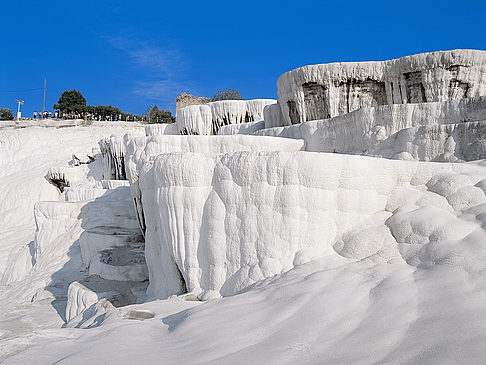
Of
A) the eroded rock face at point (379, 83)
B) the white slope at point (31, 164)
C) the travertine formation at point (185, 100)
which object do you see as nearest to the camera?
the eroded rock face at point (379, 83)

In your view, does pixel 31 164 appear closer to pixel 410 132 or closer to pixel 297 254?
pixel 410 132

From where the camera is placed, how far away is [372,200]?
13.4 ft

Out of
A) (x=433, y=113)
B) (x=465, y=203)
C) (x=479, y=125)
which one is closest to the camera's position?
(x=465, y=203)

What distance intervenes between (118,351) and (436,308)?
1.96 m

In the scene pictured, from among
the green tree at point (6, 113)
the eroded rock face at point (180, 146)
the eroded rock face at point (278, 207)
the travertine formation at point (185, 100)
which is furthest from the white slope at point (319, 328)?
the green tree at point (6, 113)

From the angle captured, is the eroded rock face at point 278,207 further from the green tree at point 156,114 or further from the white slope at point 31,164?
the green tree at point 156,114

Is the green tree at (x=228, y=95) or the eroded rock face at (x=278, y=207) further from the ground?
the green tree at (x=228, y=95)

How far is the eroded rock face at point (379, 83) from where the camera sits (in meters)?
8.55

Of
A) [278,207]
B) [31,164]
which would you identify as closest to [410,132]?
[278,207]

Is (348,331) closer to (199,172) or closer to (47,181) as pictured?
(199,172)

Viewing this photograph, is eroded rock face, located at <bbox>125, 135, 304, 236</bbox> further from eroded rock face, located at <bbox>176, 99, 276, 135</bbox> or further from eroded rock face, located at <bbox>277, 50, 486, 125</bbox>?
eroded rock face, located at <bbox>176, 99, 276, 135</bbox>

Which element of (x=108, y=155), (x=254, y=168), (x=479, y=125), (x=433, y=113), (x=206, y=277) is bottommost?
(x=206, y=277)

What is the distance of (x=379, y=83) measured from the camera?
Result: 31.8 ft

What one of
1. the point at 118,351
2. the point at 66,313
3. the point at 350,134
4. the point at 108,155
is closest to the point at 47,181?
the point at 108,155
